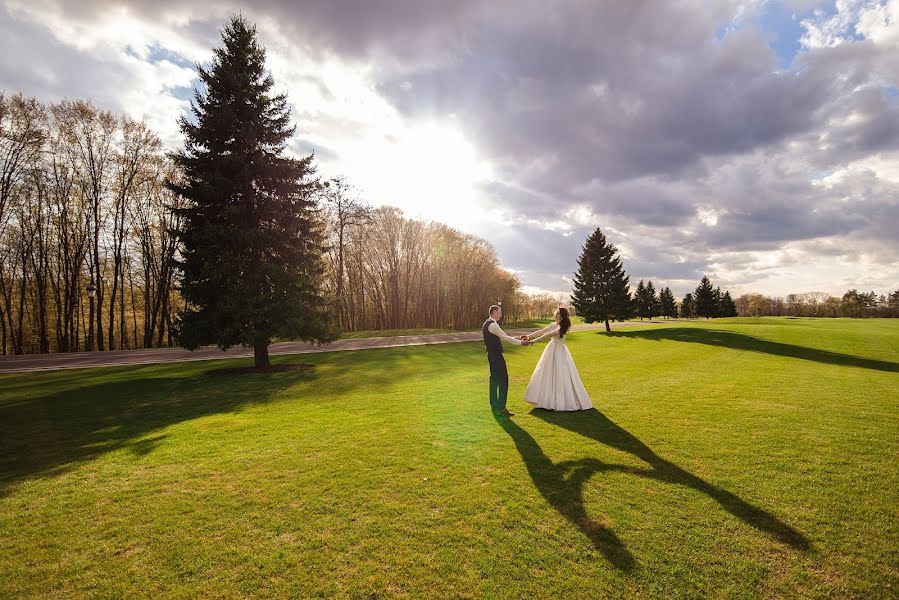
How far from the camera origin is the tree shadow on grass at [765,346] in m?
17.3

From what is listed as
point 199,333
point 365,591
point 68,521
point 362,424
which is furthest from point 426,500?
point 199,333

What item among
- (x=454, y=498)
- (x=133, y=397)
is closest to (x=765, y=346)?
(x=454, y=498)

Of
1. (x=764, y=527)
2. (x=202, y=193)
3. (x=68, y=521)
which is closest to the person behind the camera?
(x=764, y=527)

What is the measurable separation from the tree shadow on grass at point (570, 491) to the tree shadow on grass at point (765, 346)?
20284 millimetres

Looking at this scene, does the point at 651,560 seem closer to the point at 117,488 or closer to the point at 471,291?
the point at 117,488

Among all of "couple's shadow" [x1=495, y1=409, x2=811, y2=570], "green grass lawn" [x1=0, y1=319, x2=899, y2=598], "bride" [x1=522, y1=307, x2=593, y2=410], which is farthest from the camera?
→ "bride" [x1=522, y1=307, x2=593, y2=410]

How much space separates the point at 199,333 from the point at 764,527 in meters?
17.2

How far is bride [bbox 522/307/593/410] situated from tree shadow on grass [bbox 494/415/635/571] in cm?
223

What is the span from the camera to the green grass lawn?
3.27m

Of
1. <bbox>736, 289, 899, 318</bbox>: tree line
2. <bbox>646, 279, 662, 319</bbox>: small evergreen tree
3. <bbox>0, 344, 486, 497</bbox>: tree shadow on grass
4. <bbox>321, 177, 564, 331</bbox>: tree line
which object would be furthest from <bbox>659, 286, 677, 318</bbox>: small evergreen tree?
<bbox>0, 344, 486, 497</bbox>: tree shadow on grass

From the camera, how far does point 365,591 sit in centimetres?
310

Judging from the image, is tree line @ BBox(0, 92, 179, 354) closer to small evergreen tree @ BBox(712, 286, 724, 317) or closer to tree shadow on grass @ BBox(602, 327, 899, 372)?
tree shadow on grass @ BBox(602, 327, 899, 372)

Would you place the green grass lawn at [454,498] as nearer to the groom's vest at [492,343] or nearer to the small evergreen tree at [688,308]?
the groom's vest at [492,343]

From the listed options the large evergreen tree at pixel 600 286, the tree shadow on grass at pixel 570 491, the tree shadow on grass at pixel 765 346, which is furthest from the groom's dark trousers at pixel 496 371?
the large evergreen tree at pixel 600 286
